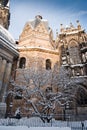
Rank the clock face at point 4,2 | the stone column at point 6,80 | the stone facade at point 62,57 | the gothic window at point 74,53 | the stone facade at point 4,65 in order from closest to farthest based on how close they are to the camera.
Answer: the stone facade at point 62,57 < the stone facade at point 4,65 < the stone column at point 6,80 < the gothic window at point 74,53 < the clock face at point 4,2

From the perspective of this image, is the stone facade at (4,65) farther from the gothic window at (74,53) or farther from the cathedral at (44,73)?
the gothic window at (74,53)

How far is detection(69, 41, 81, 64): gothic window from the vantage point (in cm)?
2339

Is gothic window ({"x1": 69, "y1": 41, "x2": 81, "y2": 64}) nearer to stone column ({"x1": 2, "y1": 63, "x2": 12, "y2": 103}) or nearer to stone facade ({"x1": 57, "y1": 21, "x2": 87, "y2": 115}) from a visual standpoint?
stone facade ({"x1": 57, "y1": 21, "x2": 87, "y2": 115})

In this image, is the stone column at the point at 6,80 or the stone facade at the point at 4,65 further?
the stone column at the point at 6,80

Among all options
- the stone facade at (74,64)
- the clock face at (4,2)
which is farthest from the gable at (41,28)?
the clock face at (4,2)

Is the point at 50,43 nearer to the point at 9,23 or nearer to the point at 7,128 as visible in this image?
the point at 9,23

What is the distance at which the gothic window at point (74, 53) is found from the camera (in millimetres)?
23394

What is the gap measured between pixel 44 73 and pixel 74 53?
24.1 ft

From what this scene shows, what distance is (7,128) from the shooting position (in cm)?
835

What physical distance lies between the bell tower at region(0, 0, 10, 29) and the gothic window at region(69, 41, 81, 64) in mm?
15295

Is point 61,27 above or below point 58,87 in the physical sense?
above

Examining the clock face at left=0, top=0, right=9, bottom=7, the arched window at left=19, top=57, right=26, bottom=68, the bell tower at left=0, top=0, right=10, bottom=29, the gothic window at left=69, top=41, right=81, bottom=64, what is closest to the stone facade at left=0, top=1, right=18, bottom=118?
the arched window at left=19, top=57, right=26, bottom=68

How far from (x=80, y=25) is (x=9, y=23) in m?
16.7

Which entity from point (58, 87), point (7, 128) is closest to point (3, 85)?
point (58, 87)
